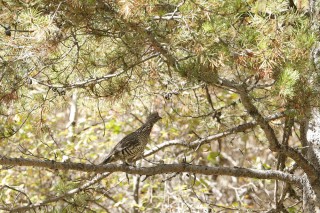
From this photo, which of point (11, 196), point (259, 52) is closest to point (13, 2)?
point (259, 52)

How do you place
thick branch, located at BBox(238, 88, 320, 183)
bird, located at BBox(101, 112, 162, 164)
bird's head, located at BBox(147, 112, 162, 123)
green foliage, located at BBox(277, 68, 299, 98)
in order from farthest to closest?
bird's head, located at BBox(147, 112, 162, 123) < bird, located at BBox(101, 112, 162, 164) < thick branch, located at BBox(238, 88, 320, 183) < green foliage, located at BBox(277, 68, 299, 98)

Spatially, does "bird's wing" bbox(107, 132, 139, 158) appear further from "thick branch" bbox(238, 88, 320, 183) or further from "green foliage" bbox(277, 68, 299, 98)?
"green foliage" bbox(277, 68, 299, 98)

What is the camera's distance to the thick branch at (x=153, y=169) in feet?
14.9

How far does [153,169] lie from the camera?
16.0 ft

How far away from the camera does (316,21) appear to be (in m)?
4.70

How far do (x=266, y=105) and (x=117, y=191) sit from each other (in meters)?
5.87

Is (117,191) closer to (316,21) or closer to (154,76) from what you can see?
(154,76)

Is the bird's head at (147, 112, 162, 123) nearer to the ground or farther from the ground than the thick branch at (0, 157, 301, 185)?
farther from the ground

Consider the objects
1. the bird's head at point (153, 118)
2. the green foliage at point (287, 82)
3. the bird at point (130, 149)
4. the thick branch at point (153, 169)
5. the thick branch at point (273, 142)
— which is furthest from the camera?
the bird's head at point (153, 118)

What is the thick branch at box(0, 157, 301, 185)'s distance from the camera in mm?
4531

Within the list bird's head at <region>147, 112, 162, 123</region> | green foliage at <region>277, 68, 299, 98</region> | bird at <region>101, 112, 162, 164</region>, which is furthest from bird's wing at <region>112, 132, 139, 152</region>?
green foliage at <region>277, 68, 299, 98</region>

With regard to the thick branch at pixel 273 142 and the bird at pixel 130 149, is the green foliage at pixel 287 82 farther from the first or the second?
the bird at pixel 130 149

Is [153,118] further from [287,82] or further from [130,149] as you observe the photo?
[287,82]

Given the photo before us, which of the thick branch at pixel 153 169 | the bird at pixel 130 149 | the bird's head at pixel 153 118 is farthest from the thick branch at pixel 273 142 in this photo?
the bird's head at pixel 153 118
